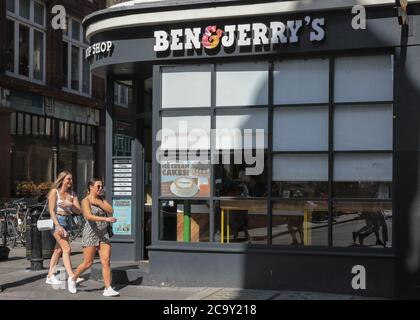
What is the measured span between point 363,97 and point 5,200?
17.3 metres

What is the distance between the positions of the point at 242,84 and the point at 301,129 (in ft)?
3.81

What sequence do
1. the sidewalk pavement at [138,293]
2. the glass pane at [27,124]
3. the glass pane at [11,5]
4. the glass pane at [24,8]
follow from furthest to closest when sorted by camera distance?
1. the glass pane at [24,8]
2. the glass pane at [27,124]
3. the glass pane at [11,5]
4. the sidewalk pavement at [138,293]

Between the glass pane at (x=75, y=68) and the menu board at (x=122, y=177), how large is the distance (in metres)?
19.3

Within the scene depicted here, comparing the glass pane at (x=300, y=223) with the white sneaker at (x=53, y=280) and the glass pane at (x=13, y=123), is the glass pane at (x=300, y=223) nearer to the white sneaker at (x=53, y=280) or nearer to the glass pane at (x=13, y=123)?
the white sneaker at (x=53, y=280)

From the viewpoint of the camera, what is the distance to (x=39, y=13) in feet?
89.0

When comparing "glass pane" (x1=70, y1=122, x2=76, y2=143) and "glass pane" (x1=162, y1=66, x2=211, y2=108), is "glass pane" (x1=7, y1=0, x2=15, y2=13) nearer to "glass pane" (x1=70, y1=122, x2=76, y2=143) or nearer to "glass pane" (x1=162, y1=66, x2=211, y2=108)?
"glass pane" (x1=70, y1=122, x2=76, y2=143)

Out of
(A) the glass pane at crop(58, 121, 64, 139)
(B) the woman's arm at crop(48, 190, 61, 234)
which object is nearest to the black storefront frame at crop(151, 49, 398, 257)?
(B) the woman's arm at crop(48, 190, 61, 234)

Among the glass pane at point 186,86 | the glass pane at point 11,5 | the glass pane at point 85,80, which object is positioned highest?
the glass pane at point 11,5

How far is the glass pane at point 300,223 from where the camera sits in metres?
9.05

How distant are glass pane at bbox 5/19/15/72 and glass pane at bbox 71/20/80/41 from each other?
4784 mm

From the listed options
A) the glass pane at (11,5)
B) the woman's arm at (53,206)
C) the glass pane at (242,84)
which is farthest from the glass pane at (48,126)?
the glass pane at (242,84)

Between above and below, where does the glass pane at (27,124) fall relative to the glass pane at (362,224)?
above

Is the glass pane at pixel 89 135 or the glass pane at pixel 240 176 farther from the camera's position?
the glass pane at pixel 89 135
